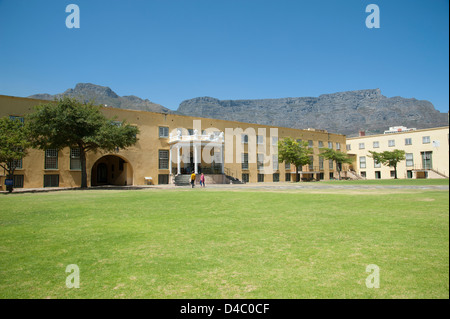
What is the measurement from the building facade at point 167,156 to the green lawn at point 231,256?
27983 millimetres

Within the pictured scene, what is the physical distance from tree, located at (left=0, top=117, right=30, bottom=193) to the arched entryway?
47.0 ft

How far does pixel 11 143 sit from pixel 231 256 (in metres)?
25.3

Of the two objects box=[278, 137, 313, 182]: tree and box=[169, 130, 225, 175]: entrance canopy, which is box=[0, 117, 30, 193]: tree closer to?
box=[169, 130, 225, 175]: entrance canopy

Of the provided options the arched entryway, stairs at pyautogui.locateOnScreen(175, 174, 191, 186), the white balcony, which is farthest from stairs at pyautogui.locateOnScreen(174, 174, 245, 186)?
the arched entryway

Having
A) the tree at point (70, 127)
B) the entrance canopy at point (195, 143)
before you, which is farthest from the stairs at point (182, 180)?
the tree at point (70, 127)

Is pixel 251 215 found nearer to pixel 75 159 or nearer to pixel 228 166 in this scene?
pixel 75 159

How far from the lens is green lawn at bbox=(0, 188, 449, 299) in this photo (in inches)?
146

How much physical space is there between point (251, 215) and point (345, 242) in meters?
4.18

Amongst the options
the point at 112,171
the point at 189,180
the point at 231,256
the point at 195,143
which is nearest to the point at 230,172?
the point at 195,143

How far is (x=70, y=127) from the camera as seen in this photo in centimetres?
2753

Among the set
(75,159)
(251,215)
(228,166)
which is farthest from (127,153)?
(251,215)

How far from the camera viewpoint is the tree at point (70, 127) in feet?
87.0

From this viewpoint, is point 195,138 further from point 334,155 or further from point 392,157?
point 392,157

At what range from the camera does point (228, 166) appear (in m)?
47.5
